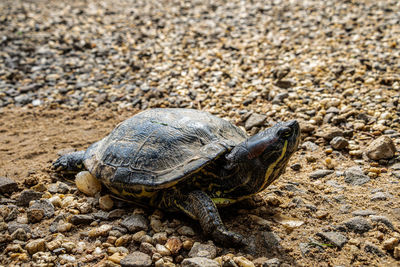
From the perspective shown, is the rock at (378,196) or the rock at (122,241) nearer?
the rock at (122,241)

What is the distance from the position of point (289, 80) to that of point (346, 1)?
3.74m

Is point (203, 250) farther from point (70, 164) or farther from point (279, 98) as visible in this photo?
point (279, 98)

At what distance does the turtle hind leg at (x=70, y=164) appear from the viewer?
4.22 meters

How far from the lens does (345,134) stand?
185 inches

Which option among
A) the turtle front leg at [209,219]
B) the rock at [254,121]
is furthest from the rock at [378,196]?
the rock at [254,121]

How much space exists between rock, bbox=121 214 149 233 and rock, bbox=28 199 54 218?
743 millimetres

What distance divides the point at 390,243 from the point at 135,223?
2.06 m

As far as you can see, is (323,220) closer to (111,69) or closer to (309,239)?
(309,239)

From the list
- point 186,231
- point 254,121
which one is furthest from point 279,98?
point 186,231

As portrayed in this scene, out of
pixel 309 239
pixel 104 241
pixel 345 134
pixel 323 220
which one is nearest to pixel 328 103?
pixel 345 134

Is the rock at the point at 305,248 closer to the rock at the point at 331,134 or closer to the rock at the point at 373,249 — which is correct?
the rock at the point at 373,249

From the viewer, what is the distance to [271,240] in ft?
10.2

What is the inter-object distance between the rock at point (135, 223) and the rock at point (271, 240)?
102 cm

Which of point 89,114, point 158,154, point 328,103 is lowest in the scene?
point 89,114
